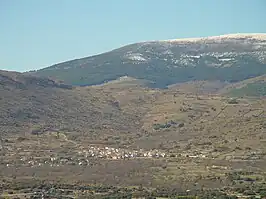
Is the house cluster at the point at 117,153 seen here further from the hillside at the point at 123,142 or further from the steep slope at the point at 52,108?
the steep slope at the point at 52,108

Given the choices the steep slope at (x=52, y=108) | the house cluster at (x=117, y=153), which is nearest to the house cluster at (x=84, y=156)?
the house cluster at (x=117, y=153)

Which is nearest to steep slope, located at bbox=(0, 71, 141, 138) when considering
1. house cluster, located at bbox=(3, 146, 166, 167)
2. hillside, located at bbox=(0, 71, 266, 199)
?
hillside, located at bbox=(0, 71, 266, 199)

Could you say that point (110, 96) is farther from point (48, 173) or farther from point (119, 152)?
point (48, 173)

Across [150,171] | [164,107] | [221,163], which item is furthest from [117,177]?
[164,107]

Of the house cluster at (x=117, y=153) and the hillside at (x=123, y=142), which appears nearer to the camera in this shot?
the hillside at (x=123, y=142)

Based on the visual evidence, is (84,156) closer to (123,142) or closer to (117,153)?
(117,153)

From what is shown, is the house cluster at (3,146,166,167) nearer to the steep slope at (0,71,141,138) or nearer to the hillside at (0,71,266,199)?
the hillside at (0,71,266,199)

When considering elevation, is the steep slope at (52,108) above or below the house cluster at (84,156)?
above

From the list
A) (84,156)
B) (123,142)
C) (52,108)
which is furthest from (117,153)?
(52,108)
